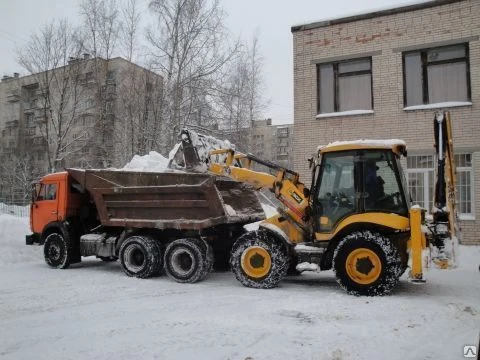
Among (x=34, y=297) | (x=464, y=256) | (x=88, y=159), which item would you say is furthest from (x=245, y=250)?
(x=88, y=159)

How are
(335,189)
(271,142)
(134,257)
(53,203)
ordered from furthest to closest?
(271,142), (53,203), (134,257), (335,189)

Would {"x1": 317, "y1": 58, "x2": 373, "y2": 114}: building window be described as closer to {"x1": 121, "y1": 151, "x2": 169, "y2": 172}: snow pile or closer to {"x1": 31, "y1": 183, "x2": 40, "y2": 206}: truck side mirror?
{"x1": 121, "y1": 151, "x2": 169, "y2": 172}: snow pile

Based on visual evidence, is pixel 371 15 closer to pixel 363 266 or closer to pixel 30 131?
pixel 363 266

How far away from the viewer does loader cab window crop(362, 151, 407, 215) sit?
299 inches

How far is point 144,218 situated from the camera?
966 cm

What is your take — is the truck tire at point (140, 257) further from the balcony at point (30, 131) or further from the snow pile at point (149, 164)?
the balcony at point (30, 131)

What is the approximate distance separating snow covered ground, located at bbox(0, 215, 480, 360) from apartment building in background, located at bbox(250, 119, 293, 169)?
1704 centimetres

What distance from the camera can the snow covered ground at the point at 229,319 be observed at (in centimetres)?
489

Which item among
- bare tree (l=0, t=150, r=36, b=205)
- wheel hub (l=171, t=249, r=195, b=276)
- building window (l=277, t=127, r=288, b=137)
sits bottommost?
wheel hub (l=171, t=249, r=195, b=276)

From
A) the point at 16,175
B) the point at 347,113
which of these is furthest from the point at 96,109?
the point at 347,113

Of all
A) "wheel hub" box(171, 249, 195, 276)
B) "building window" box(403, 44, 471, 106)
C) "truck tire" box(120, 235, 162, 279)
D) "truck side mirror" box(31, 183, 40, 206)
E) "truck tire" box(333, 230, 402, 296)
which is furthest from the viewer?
"building window" box(403, 44, 471, 106)

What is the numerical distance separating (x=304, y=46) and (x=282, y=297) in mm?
10462

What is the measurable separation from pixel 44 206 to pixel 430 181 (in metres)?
10.9

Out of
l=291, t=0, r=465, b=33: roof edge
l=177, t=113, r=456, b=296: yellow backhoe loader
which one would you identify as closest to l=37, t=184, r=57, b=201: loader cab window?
l=177, t=113, r=456, b=296: yellow backhoe loader
